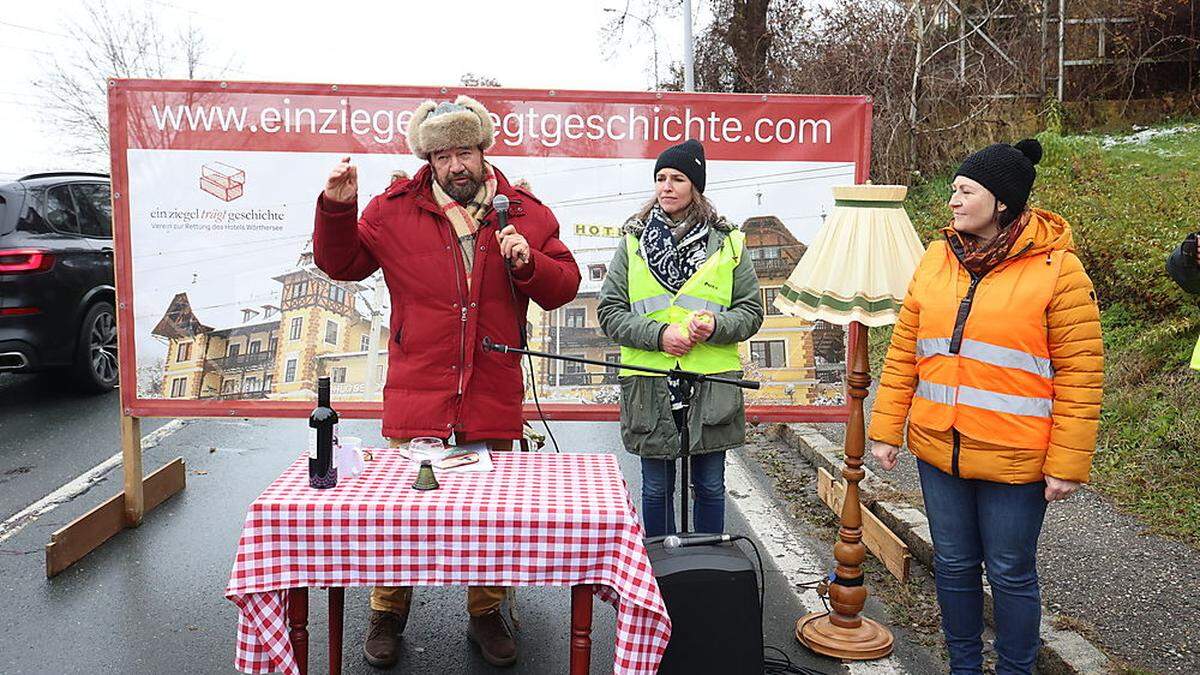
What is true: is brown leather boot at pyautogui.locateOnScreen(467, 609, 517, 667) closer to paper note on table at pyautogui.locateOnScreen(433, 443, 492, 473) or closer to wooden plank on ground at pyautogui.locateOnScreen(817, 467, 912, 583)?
paper note on table at pyautogui.locateOnScreen(433, 443, 492, 473)

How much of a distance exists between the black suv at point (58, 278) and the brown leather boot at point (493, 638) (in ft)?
17.1

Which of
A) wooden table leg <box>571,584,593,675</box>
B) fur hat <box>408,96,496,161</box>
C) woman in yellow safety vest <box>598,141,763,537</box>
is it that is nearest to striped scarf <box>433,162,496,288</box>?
fur hat <box>408,96,496,161</box>

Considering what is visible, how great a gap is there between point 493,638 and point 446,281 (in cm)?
141

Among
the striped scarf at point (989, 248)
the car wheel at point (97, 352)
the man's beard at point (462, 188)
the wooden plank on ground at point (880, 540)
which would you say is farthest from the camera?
the car wheel at point (97, 352)

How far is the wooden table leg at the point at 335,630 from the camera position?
332 cm

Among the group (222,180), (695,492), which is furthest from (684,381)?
(222,180)

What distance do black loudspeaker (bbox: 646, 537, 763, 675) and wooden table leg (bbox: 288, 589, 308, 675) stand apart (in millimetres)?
1100

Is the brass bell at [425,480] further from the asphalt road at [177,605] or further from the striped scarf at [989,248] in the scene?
the striped scarf at [989,248]

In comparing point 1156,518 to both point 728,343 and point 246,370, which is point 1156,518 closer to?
point 728,343

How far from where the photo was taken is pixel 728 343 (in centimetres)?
389

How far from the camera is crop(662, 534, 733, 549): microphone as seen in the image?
3.24m

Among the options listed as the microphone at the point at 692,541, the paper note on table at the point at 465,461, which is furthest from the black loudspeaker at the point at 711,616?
the paper note on table at the point at 465,461

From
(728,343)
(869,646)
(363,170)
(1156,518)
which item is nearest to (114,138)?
(363,170)

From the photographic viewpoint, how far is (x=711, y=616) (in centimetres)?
309
